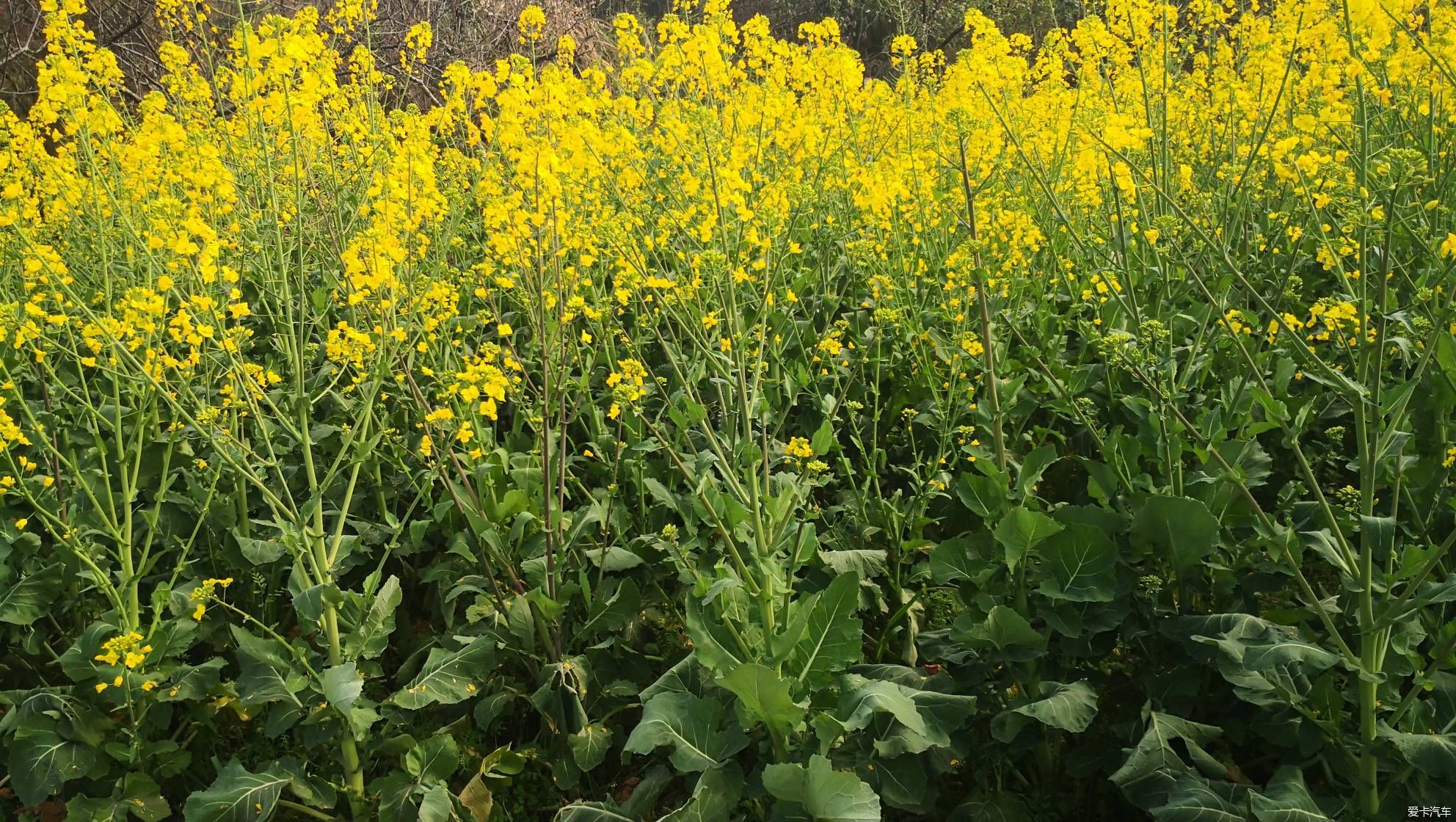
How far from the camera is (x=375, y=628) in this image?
2748 mm

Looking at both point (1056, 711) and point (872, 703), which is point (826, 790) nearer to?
point (872, 703)

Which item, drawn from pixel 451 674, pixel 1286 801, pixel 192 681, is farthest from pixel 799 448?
pixel 192 681

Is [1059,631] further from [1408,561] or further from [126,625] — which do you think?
[126,625]

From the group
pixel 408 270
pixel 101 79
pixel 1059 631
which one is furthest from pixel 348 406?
pixel 1059 631

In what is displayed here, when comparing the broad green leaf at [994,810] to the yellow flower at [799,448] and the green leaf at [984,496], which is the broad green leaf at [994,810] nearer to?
the green leaf at [984,496]

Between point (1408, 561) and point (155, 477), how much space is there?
4055 millimetres

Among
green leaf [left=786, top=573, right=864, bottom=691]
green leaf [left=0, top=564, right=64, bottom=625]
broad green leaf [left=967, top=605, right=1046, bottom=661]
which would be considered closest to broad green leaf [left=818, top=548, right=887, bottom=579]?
green leaf [left=786, top=573, right=864, bottom=691]

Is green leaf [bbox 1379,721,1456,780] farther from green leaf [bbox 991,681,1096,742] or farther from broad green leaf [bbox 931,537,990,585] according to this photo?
broad green leaf [bbox 931,537,990,585]

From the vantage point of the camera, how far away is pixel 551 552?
2.81 metres

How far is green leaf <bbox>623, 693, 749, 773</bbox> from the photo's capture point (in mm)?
2285

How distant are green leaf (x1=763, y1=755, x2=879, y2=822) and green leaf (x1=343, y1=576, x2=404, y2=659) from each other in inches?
49.1

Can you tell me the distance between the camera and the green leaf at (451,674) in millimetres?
2648

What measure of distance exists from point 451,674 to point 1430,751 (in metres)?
2.36

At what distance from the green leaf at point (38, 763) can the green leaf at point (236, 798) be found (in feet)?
1.61
